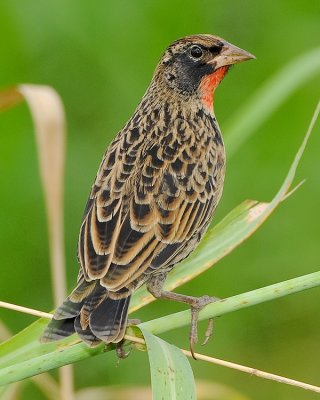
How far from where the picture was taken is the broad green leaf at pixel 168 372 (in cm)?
282

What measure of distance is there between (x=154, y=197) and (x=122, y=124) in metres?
2.15

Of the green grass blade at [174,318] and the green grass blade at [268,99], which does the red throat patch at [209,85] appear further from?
the green grass blade at [174,318]

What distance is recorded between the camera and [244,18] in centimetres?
632

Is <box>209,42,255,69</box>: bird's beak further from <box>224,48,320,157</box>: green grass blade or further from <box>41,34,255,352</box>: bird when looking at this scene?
<box>224,48,320,157</box>: green grass blade

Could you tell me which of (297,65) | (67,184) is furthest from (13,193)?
(297,65)

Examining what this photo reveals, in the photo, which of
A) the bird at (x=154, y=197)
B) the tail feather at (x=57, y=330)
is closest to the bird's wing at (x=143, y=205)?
the bird at (x=154, y=197)

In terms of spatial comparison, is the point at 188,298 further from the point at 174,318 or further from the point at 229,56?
the point at 229,56

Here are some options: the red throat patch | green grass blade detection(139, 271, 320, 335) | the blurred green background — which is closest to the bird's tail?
green grass blade detection(139, 271, 320, 335)

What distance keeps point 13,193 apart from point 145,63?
106 cm

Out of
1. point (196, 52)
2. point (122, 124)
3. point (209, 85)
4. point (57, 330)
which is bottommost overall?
point (122, 124)

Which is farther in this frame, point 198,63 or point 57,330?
point 198,63

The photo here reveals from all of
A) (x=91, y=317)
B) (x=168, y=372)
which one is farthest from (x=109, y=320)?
(x=168, y=372)

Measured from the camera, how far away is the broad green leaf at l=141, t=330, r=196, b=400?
111 inches

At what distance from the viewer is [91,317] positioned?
326 cm
